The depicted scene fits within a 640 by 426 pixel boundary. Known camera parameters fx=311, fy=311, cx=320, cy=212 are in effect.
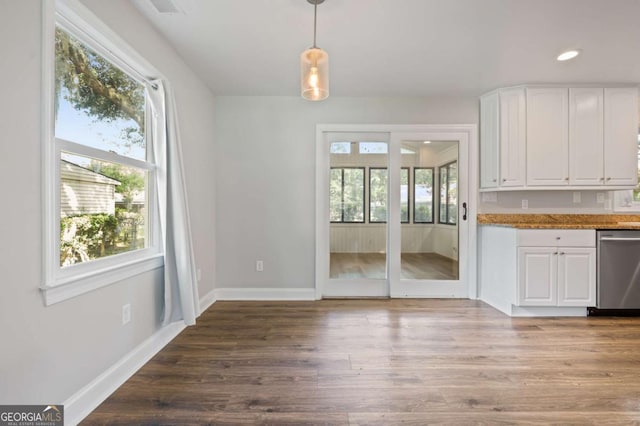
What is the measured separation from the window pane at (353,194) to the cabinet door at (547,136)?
5.98 feet

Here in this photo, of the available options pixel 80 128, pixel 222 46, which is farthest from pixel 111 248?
pixel 222 46

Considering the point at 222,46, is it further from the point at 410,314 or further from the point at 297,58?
the point at 410,314

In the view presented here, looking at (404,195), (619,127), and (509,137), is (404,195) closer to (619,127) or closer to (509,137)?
(509,137)

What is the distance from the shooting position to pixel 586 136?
3.36 metres

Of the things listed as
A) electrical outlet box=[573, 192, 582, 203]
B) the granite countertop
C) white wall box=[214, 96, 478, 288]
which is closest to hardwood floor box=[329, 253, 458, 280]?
white wall box=[214, 96, 478, 288]

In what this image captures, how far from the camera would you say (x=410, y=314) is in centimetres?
316

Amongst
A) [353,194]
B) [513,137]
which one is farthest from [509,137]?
[353,194]

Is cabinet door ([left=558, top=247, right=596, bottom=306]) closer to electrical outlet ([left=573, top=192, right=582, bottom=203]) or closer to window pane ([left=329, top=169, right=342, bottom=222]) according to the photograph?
electrical outlet ([left=573, top=192, right=582, bottom=203])

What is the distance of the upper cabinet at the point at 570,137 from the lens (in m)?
3.35

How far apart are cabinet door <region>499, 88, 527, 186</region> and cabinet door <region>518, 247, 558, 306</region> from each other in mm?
795

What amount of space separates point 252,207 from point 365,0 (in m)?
2.41

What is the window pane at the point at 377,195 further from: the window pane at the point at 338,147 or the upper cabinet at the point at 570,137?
the upper cabinet at the point at 570,137

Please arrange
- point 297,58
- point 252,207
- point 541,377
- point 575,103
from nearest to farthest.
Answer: point 541,377
point 297,58
point 575,103
point 252,207

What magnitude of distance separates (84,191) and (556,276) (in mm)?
3982
